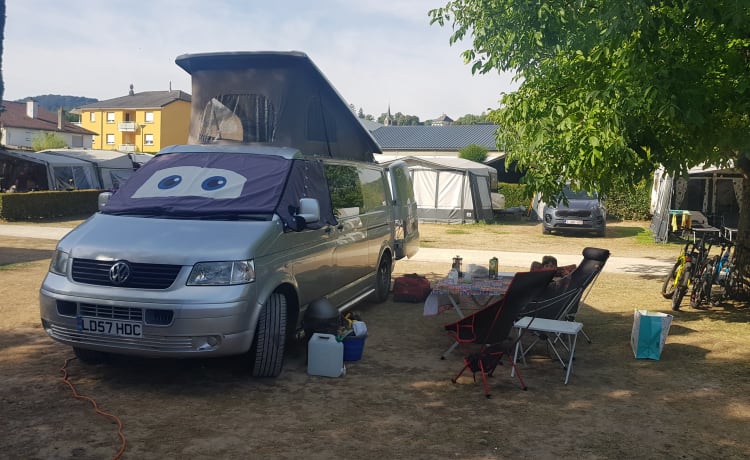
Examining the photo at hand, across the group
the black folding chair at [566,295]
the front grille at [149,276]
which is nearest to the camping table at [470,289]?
the black folding chair at [566,295]

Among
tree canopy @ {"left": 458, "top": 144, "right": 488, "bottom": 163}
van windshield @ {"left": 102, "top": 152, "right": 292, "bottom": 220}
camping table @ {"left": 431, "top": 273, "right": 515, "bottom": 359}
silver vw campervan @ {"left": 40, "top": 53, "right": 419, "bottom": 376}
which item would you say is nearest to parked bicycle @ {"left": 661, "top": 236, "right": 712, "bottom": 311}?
camping table @ {"left": 431, "top": 273, "right": 515, "bottom": 359}

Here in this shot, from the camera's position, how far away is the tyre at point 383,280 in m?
9.68

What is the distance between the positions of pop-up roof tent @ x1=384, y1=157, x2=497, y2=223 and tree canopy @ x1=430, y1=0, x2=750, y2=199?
49.5ft

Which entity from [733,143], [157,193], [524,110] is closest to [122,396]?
[157,193]

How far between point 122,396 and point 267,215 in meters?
1.88

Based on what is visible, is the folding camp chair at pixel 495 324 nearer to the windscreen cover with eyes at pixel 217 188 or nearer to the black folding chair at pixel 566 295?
the black folding chair at pixel 566 295

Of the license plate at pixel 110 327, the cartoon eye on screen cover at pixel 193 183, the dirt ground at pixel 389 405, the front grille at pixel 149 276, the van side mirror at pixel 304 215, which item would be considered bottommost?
the dirt ground at pixel 389 405

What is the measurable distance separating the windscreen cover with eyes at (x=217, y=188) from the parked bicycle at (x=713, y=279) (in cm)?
587

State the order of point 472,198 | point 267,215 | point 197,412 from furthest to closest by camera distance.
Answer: point 472,198, point 267,215, point 197,412

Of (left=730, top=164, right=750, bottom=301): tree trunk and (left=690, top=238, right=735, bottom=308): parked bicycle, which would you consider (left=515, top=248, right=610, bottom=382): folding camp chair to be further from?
(left=730, top=164, right=750, bottom=301): tree trunk

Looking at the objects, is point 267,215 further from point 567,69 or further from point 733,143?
point 733,143

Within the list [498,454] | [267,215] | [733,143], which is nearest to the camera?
[498,454]

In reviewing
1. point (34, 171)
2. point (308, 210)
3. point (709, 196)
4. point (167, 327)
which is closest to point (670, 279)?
point (308, 210)

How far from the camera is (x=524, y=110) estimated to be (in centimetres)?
904
